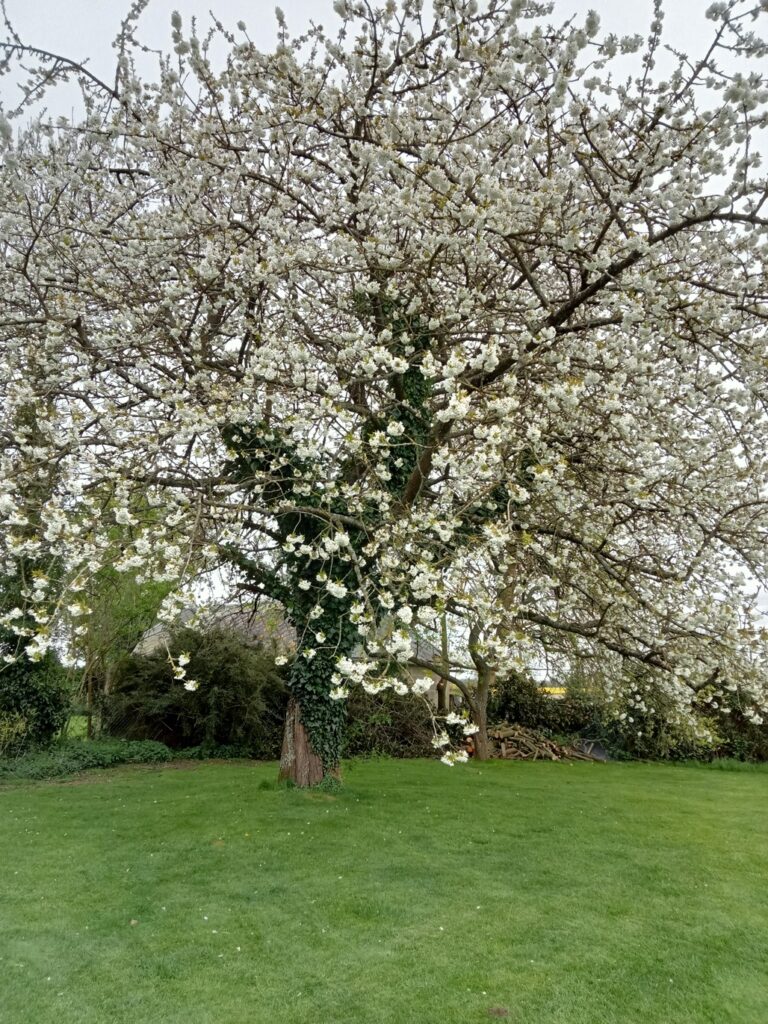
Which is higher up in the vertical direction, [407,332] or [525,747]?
[407,332]

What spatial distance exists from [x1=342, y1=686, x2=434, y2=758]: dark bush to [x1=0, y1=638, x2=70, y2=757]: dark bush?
489 cm

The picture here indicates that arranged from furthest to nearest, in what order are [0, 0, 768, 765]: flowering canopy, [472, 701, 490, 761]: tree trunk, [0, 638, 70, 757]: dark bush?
[472, 701, 490, 761]: tree trunk
[0, 638, 70, 757]: dark bush
[0, 0, 768, 765]: flowering canopy

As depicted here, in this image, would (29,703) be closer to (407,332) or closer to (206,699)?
(206,699)

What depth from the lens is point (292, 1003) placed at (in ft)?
10.8

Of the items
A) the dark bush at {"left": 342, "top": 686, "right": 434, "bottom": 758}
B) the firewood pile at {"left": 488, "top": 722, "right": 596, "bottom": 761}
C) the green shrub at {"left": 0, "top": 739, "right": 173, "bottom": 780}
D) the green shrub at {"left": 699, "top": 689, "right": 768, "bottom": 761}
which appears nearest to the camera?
the green shrub at {"left": 0, "top": 739, "right": 173, "bottom": 780}

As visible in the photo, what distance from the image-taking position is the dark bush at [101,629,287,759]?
1213 centimetres

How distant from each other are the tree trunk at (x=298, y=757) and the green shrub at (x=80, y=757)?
173 inches

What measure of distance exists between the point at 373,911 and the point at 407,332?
481 cm

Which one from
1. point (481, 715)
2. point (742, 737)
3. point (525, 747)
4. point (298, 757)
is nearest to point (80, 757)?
point (298, 757)

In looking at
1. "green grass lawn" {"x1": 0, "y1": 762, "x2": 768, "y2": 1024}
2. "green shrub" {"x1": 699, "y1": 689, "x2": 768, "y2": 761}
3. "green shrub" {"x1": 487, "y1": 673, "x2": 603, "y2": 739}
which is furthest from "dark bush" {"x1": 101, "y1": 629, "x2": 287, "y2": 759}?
"green shrub" {"x1": 699, "y1": 689, "x2": 768, "y2": 761}

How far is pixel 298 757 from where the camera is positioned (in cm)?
769

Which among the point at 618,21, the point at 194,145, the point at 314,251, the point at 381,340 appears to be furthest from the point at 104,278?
the point at 618,21

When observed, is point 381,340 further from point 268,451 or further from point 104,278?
point 104,278

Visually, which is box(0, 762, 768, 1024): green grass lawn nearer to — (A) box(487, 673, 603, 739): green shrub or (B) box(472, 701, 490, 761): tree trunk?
(B) box(472, 701, 490, 761): tree trunk
